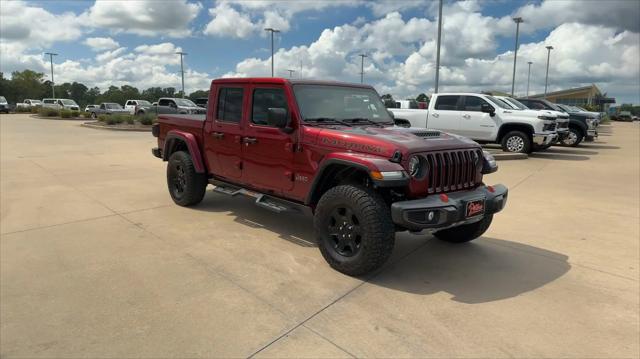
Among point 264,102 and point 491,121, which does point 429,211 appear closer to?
point 264,102

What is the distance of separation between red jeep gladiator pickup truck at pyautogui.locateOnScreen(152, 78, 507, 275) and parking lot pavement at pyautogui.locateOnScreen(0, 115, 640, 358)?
436mm

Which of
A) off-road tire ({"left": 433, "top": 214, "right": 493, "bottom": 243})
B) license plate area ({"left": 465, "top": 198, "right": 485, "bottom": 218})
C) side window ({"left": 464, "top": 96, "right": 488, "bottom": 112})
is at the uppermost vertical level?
side window ({"left": 464, "top": 96, "right": 488, "bottom": 112})

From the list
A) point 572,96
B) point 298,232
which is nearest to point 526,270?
point 298,232

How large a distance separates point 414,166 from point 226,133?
2.63m

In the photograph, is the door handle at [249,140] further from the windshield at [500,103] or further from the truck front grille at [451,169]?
the windshield at [500,103]

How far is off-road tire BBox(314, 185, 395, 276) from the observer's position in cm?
369

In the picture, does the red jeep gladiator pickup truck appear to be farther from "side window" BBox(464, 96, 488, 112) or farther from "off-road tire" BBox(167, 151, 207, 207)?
"side window" BBox(464, 96, 488, 112)

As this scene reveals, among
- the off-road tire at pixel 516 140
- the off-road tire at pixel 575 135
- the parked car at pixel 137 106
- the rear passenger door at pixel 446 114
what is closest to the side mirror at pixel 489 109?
the rear passenger door at pixel 446 114

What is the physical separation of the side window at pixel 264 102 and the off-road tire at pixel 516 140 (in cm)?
1018

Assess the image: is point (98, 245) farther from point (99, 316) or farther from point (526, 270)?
point (526, 270)

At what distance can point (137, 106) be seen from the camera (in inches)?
1241

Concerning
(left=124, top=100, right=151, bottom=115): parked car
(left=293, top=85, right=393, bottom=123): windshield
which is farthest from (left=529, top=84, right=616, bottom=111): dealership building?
(left=293, top=85, right=393, bottom=123): windshield

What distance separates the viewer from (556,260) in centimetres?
459

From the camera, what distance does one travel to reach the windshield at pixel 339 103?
15.3ft
